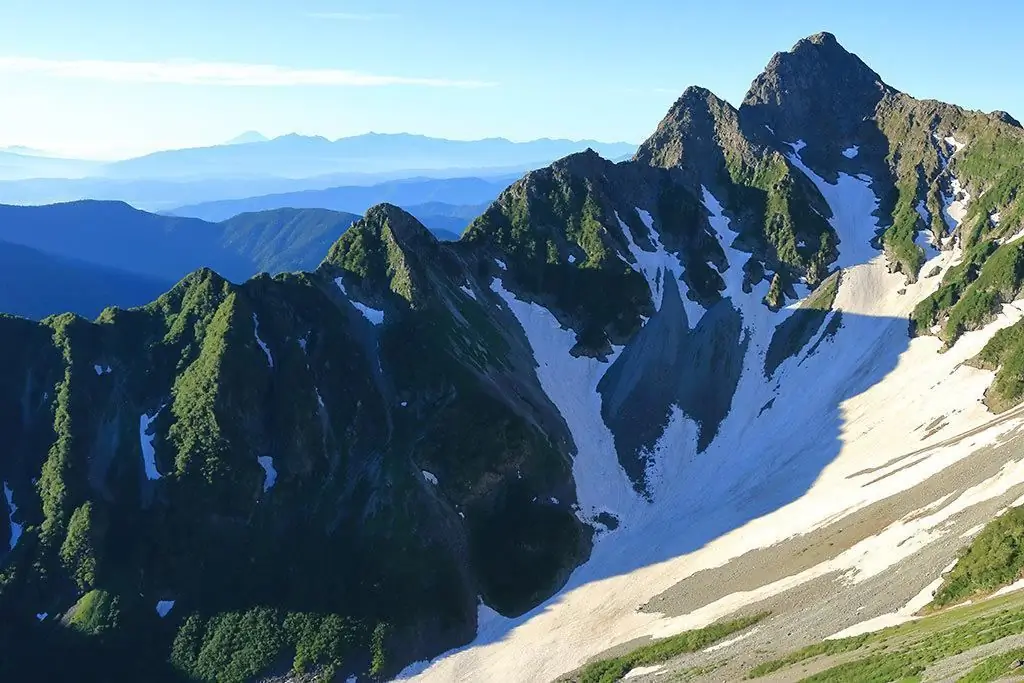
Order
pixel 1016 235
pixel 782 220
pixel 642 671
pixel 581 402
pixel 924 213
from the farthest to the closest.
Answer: pixel 782 220, pixel 924 213, pixel 581 402, pixel 1016 235, pixel 642 671

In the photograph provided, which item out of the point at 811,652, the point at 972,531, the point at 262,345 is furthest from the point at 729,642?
the point at 262,345

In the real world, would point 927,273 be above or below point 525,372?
above

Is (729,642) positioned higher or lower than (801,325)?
lower

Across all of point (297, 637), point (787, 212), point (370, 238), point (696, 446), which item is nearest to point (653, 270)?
point (787, 212)

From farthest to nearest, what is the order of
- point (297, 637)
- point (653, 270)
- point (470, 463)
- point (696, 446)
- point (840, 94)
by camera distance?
point (840, 94) → point (653, 270) → point (696, 446) → point (470, 463) → point (297, 637)

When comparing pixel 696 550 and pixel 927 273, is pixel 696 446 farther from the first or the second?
pixel 927 273

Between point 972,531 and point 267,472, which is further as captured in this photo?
point 267,472

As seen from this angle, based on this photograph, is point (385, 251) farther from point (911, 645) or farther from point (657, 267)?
point (911, 645)

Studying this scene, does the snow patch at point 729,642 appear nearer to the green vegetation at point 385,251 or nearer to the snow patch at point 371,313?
the green vegetation at point 385,251
